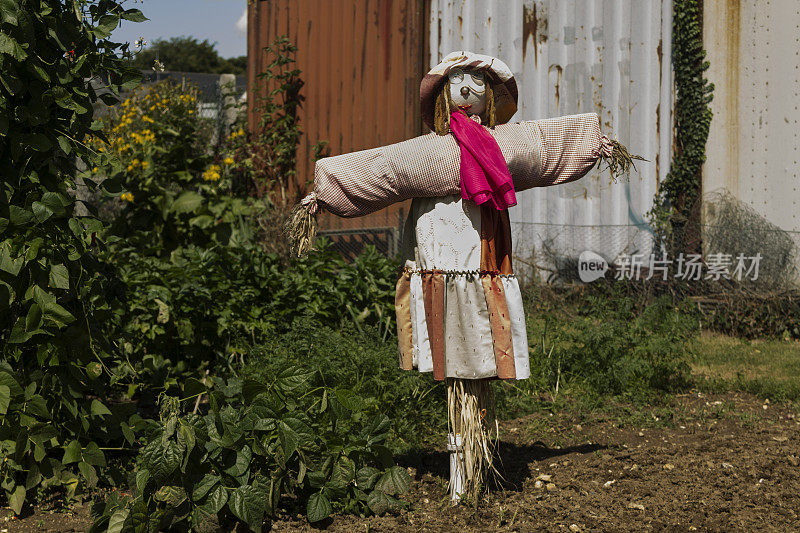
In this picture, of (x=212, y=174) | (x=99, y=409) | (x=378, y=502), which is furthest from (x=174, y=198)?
(x=378, y=502)

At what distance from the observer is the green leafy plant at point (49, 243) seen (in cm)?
295

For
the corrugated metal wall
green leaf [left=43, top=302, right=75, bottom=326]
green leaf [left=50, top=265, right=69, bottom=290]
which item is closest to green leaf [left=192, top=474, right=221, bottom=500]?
green leaf [left=43, top=302, right=75, bottom=326]

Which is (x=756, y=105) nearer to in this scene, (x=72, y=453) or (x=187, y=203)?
(x=187, y=203)

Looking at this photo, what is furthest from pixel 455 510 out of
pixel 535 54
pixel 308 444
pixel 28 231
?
pixel 535 54

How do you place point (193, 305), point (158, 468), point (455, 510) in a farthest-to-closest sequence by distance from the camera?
point (193, 305) → point (455, 510) → point (158, 468)

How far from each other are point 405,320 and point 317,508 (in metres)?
0.77

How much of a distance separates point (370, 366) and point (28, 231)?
5.92ft

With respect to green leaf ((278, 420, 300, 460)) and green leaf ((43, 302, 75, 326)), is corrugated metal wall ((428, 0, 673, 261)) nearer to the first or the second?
green leaf ((278, 420, 300, 460))

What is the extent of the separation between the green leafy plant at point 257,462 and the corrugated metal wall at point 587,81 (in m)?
4.63

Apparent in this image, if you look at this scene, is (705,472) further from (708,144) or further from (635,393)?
(708,144)

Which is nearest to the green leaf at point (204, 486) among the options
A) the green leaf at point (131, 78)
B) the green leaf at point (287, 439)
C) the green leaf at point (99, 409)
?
the green leaf at point (287, 439)

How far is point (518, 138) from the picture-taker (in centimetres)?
305

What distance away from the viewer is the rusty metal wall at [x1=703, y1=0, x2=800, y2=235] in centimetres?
727

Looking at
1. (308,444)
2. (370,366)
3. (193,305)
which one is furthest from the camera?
(193,305)
